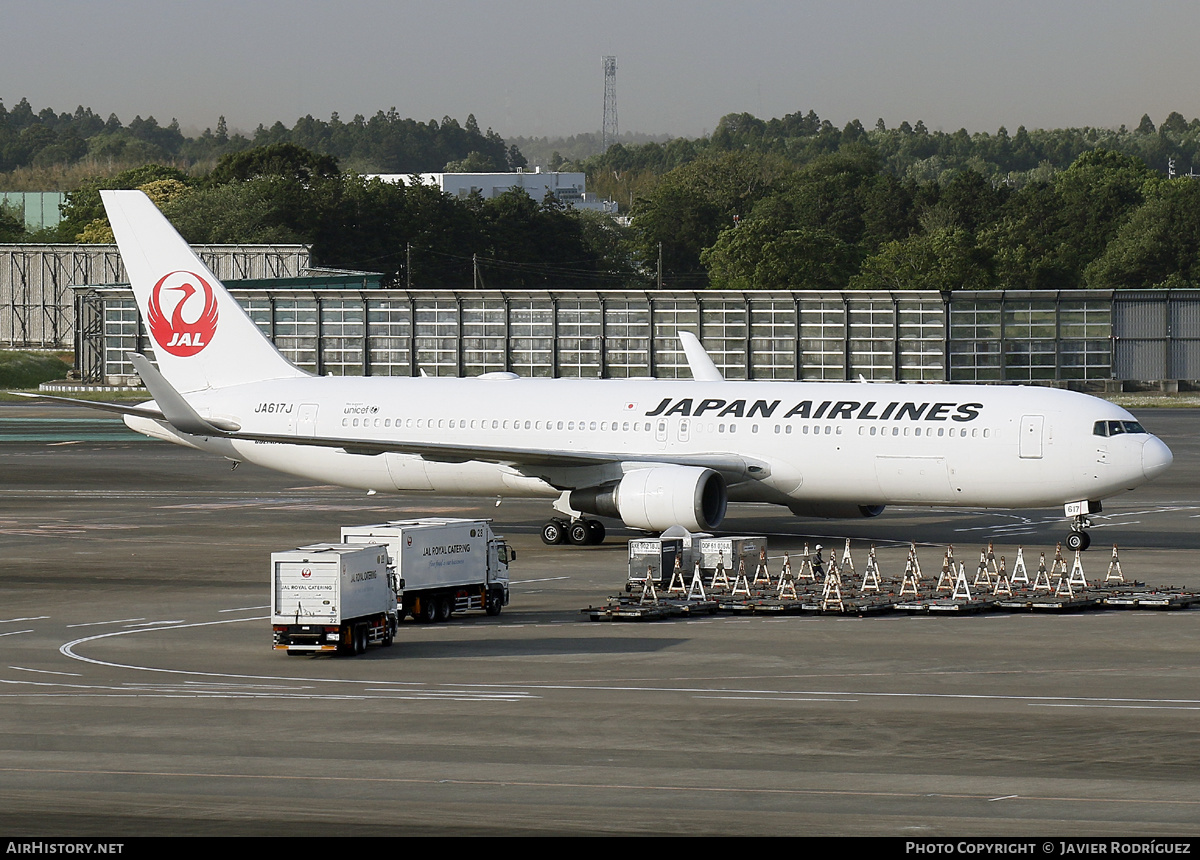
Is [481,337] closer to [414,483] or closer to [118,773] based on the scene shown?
[414,483]

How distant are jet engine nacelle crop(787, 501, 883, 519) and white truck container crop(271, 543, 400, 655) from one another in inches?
748

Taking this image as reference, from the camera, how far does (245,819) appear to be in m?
17.9

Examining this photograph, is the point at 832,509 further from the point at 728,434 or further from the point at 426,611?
the point at 426,611

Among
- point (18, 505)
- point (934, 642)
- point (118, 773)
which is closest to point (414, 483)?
point (18, 505)

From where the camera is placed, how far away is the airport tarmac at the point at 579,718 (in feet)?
60.0

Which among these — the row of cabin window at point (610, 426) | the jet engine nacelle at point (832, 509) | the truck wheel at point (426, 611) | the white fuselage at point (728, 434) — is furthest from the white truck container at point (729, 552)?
the jet engine nacelle at point (832, 509)

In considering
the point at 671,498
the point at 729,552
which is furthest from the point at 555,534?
the point at 729,552

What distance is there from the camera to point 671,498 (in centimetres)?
4275

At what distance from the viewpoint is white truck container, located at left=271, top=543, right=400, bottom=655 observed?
95.2 feet

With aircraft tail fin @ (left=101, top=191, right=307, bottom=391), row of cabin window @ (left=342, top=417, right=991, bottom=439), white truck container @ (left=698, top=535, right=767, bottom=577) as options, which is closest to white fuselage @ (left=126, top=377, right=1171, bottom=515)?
row of cabin window @ (left=342, top=417, right=991, bottom=439)

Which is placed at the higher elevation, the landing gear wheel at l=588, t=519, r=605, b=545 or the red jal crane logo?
the red jal crane logo

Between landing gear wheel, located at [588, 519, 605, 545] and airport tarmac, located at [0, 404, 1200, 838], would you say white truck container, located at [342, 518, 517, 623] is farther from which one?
landing gear wheel, located at [588, 519, 605, 545]

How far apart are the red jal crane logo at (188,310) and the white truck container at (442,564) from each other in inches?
793

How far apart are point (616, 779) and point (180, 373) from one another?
3639cm
